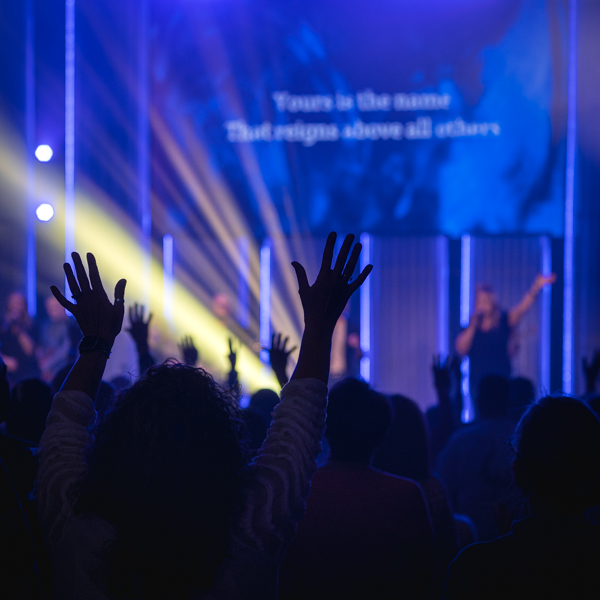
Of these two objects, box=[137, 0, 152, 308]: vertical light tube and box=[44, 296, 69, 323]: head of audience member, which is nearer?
box=[44, 296, 69, 323]: head of audience member

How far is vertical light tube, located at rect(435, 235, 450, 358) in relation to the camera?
9359 millimetres

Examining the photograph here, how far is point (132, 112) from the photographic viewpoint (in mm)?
9719

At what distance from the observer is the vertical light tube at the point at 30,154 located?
949 centimetres

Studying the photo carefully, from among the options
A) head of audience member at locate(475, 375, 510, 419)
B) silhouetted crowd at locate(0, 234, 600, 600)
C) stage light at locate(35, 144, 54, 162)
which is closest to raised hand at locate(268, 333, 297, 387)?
silhouetted crowd at locate(0, 234, 600, 600)

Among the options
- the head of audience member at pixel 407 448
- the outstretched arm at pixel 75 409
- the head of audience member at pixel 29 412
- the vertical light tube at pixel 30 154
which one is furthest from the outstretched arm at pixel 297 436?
the vertical light tube at pixel 30 154

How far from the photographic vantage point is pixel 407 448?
2627mm

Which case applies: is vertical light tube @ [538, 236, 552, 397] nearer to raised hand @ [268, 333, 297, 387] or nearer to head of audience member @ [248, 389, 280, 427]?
head of audience member @ [248, 389, 280, 427]

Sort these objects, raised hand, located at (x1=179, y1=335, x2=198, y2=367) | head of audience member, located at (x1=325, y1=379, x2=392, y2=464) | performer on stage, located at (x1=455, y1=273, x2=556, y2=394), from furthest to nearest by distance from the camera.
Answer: performer on stage, located at (x1=455, y1=273, x2=556, y2=394) → raised hand, located at (x1=179, y1=335, x2=198, y2=367) → head of audience member, located at (x1=325, y1=379, x2=392, y2=464)

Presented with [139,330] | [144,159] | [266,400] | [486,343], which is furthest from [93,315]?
[144,159]

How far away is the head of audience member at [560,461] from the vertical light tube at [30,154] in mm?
9067

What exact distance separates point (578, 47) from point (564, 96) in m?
0.93

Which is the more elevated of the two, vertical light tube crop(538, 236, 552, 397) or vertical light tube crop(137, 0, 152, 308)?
vertical light tube crop(137, 0, 152, 308)

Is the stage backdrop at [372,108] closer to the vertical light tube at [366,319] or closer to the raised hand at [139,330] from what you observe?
the vertical light tube at [366,319]

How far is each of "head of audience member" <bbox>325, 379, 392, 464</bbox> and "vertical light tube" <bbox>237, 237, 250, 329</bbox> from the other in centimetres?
725
